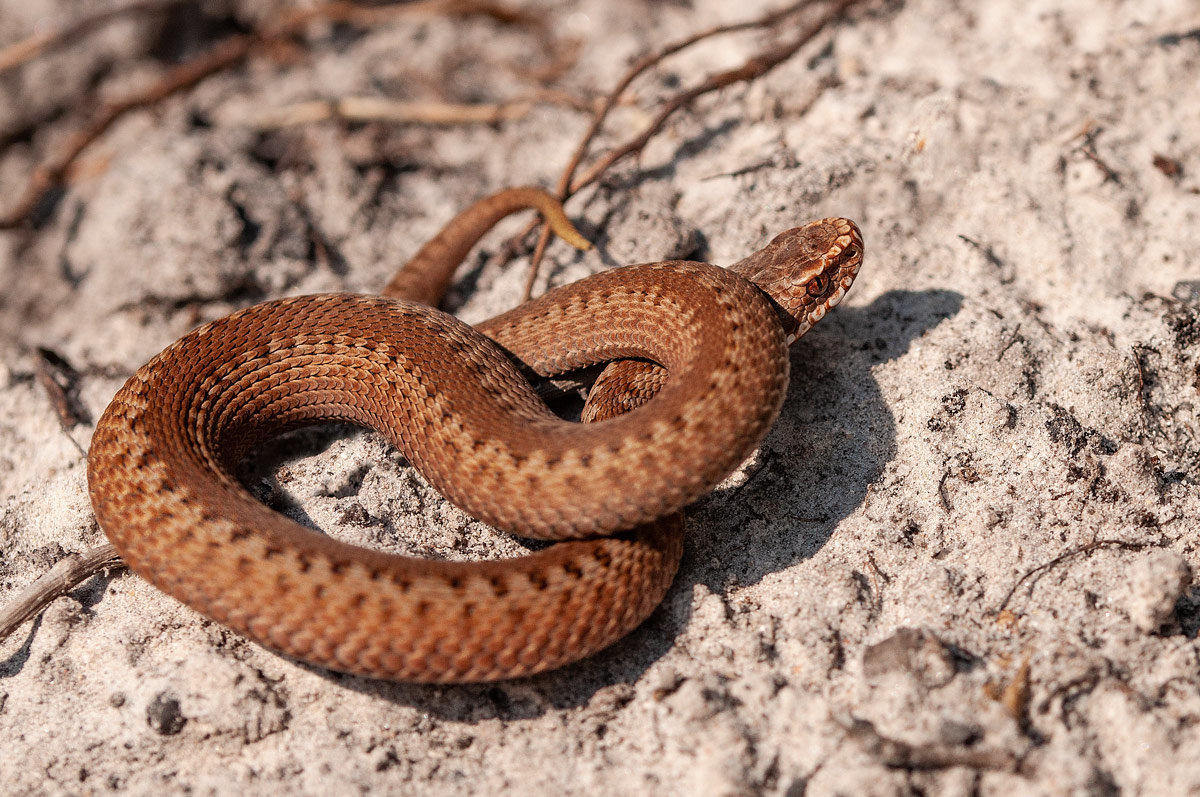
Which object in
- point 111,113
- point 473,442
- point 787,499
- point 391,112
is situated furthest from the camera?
point 111,113

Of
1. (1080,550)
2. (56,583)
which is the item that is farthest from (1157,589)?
(56,583)

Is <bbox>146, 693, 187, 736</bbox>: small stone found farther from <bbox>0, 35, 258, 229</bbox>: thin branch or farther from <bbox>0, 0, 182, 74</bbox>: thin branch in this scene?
<bbox>0, 0, 182, 74</bbox>: thin branch

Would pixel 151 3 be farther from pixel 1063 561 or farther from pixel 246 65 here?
pixel 1063 561

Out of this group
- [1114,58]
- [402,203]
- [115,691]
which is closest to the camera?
[115,691]

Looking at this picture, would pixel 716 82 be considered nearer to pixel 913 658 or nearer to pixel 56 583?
pixel 913 658

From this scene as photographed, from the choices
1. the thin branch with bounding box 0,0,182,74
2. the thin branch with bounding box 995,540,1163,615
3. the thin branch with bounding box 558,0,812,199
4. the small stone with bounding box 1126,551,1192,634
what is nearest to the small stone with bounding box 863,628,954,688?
the thin branch with bounding box 995,540,1163,615

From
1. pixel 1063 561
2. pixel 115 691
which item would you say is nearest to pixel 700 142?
pixel 1063 561
